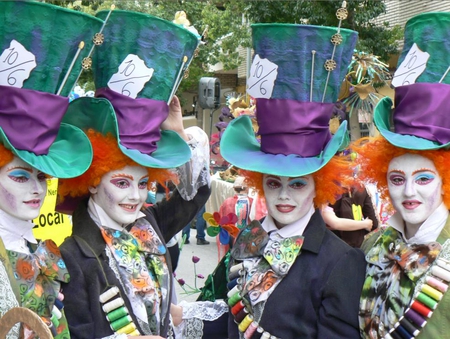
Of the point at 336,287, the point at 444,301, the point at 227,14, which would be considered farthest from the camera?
the point at 227,14

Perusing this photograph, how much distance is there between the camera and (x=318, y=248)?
318 centimetres

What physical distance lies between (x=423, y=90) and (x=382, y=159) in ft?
1.17

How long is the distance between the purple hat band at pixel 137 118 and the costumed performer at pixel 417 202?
1.05m

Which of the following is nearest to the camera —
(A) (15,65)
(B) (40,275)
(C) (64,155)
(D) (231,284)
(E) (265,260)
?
(A) (15,65)

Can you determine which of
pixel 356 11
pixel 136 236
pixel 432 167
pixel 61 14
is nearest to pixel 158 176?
pixel 136 236

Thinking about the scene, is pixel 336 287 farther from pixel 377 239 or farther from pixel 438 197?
pixel 438 197

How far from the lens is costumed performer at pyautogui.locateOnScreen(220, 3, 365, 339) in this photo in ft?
10.2

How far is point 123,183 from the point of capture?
3227 millimetres

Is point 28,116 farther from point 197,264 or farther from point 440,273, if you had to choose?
point 197,264

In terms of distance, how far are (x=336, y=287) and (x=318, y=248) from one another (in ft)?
0.80

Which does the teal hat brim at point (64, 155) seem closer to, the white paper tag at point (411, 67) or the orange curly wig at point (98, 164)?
the orange curly wig at point (98, 164)

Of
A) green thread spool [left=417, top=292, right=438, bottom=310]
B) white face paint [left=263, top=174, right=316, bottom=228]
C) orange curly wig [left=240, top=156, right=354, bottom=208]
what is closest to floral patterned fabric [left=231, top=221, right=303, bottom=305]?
white face paint [left=263, top=174, right=316, bottom=228]

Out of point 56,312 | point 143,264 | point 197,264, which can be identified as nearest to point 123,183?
point 143,264

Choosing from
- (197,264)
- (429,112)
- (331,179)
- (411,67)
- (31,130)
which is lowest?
(197,264)
